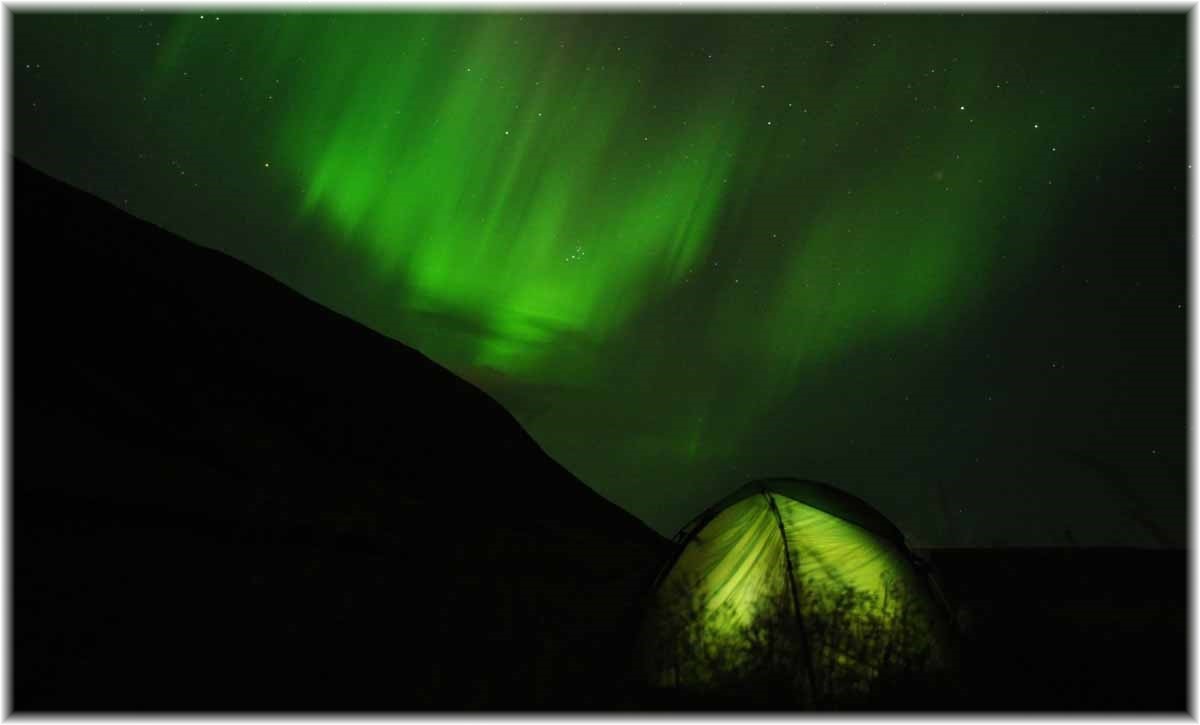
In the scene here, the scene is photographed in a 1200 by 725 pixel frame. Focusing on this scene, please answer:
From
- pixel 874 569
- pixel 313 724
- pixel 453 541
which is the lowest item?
pixel 453 541

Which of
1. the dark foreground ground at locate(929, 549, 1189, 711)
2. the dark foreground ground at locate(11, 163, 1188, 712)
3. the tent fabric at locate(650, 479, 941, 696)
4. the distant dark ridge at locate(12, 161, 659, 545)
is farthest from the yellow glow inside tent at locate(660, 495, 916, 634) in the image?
the distant dark ridge at locate(12, 161, 659, 545)

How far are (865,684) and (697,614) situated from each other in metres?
1.83

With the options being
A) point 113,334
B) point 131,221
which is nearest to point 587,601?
point 113,334

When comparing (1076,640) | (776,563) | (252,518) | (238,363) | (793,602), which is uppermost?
(1076,640)

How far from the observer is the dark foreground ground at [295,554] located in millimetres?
6590

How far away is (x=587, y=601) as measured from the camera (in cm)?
1312

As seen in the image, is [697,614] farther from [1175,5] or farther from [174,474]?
[174,474]

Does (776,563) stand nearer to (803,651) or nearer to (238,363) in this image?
(803,651)

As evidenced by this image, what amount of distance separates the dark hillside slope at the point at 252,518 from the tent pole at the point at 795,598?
1737mm

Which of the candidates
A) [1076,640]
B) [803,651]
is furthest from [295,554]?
[1076,640]

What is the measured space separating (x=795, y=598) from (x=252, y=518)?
505 inches

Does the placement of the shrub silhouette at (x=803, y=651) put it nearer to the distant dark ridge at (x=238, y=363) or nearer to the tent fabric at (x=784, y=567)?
the tent fabric at (x=784, y=567)

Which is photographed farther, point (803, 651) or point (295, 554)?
point (295, 554)

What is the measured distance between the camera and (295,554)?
12828mm
